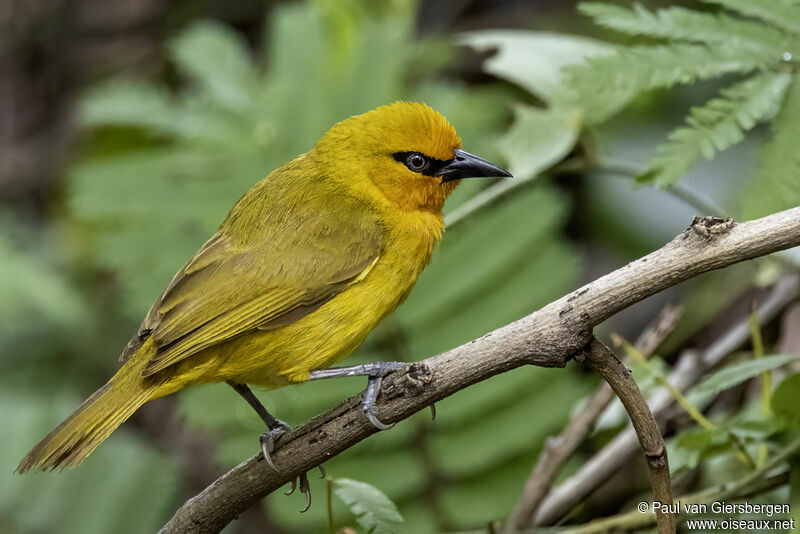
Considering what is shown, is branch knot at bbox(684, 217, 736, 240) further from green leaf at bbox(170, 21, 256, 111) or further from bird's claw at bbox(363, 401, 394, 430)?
green leaf at bbox(170, 21, 256, 111)

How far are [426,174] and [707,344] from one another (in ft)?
7.04

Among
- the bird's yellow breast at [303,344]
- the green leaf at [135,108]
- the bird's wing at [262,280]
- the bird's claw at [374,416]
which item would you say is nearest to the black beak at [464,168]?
the bird's wing at [262,280]

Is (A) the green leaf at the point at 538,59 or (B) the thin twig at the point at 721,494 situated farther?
(A) the green leaf at the point at 538,59

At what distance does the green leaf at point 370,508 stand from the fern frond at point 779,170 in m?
1.12

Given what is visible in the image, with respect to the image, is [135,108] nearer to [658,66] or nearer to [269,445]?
[269,445]

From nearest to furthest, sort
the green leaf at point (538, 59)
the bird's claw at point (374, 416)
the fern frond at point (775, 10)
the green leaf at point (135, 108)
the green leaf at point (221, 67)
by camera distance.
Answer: the bird's claw at point (374, 416) < the fern frond at point (775, 10) < the green leaf at point (538, 59) < the green leaf at point (221, 67) < the green leaf at point (135, 108)

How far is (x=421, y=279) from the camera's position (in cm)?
375

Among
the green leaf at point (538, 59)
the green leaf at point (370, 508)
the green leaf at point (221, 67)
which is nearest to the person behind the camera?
the green leaf at point (370, 508)

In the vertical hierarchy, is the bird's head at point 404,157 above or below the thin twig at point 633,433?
above

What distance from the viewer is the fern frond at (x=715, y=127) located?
231 cm

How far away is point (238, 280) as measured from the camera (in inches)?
113

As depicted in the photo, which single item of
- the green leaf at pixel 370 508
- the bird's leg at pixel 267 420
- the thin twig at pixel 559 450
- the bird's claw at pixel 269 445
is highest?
the bird's leg at pixel 267 420

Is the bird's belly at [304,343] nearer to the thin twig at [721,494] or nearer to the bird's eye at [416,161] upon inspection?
the bird's eye at [416,161]

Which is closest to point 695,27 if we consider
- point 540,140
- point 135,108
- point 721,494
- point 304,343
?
point 540,140
